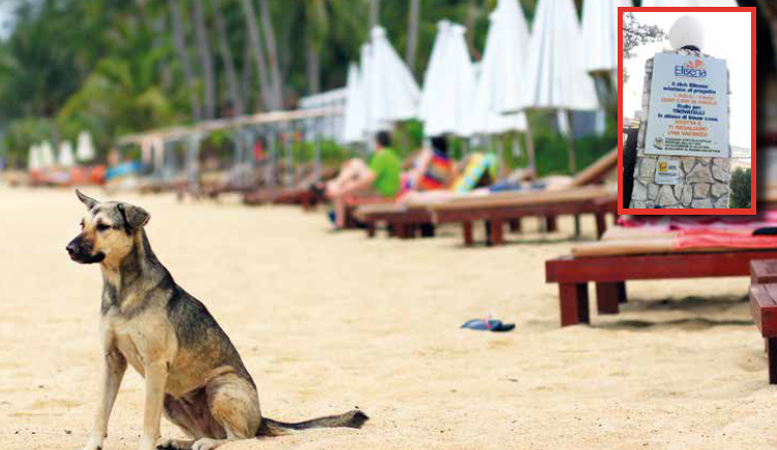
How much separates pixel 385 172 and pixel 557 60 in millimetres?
3395

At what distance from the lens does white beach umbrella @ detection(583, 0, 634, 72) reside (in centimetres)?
892

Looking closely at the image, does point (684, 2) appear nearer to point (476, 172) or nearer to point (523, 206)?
point (523, 206)

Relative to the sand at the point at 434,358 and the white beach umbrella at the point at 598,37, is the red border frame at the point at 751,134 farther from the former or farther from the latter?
the white beach umbrella at the point at 598,37

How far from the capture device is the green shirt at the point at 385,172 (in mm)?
14867

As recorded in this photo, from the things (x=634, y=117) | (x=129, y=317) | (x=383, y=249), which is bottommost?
(x=383, y=249)

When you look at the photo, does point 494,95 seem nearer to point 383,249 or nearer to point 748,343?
point 383,249

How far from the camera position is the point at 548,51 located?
12.4 meters

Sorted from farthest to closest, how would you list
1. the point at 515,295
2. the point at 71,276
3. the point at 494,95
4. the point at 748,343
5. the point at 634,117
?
1. the point at 494,95
2. the point at 71,276
3. the point at 515,295
4. the point at 748,343
5. the point at 634,117

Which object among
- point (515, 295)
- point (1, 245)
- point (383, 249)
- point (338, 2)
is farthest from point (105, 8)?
point (515, 295)

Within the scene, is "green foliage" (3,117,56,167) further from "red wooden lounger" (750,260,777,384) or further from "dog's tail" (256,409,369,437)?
"dog's tail" (256,409,369,437)

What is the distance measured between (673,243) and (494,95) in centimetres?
752

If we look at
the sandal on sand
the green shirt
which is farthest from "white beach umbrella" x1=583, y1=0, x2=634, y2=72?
the green shirt

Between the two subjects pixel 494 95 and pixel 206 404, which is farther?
pixel 494 95

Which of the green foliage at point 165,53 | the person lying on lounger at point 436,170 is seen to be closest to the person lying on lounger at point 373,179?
the person lying on lounger at point 436,170
